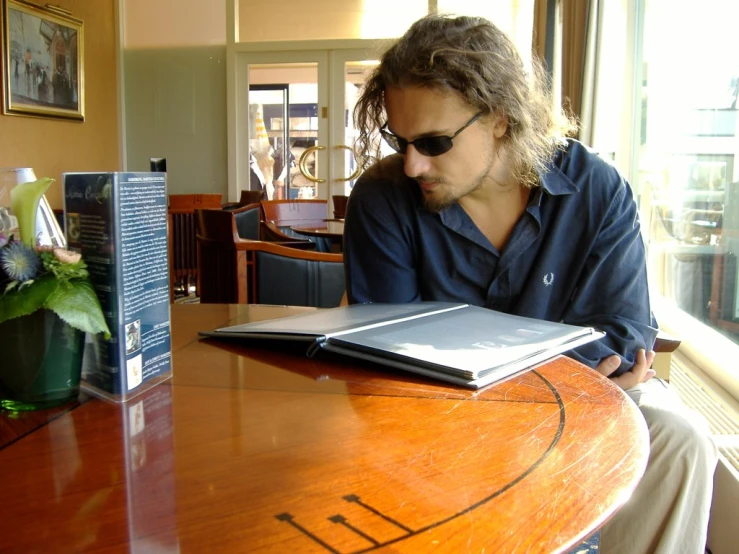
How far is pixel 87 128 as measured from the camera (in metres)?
6.52

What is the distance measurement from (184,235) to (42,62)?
2.01 m

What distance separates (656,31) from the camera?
137 inches

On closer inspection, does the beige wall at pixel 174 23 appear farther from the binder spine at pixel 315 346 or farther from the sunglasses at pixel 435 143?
the binder spine at pixel 315 346

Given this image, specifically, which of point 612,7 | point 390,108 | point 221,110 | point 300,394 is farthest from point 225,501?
point 221,110

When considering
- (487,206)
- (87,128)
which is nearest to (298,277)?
(487,206)

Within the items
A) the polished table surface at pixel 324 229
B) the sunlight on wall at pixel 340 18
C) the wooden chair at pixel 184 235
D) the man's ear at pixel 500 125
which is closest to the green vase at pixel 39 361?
the man's ear at pixel 500 125

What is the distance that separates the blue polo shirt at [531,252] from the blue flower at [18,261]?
94 centimetres

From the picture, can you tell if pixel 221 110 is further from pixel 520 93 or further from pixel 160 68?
pixel 520 93

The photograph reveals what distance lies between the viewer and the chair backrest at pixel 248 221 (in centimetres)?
383

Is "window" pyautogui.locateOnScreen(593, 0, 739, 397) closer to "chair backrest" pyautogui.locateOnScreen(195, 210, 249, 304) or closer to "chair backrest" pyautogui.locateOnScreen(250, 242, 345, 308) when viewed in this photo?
"chair backrest" pyautogui.locateOnScreen(250, 242, 345, 308)

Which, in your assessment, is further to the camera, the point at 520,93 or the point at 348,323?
the point at 520,93

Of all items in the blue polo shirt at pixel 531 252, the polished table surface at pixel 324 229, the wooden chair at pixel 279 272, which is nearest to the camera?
the blue polo shirt at pixel 531 252

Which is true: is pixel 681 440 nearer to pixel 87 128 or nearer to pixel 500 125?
pixel 500 125

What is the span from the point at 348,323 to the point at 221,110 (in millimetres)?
6293
